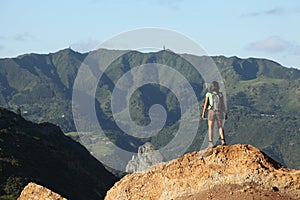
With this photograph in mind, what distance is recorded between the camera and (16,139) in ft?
342

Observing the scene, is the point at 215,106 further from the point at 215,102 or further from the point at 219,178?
the point at 219,178

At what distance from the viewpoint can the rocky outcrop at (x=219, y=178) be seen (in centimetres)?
2295

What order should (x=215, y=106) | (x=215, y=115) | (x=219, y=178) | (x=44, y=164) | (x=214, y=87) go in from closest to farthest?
(x=219, y=178) < (x=214, y=87) < (x=215, y=106) < (x=215, y=115) < (x=44, y=164)

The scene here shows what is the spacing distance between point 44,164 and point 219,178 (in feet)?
259

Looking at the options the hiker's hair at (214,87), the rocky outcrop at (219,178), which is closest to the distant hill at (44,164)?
the rocky outcrop at (219,178)

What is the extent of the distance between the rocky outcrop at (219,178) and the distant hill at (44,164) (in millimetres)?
51951

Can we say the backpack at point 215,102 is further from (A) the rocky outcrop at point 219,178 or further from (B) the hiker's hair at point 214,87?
(A) the rocky outcrop at point 219,178

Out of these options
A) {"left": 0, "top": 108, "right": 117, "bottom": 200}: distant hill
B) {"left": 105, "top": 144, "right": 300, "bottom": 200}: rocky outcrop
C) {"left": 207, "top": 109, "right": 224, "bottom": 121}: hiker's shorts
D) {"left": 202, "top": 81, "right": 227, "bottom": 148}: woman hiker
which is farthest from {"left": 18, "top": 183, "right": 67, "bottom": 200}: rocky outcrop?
{"left": 0, "top": 108, "right": 117, "bottom": 200}: distant hill

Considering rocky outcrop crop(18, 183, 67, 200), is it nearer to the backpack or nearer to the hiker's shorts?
the hiker's shorts

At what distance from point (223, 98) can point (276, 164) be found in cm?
397

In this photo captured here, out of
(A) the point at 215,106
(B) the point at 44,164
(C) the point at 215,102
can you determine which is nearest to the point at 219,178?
(A) the point at 215,106

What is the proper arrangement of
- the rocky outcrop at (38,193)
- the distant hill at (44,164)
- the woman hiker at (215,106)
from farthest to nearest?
the distant hill at (44,164) → the rocky outcrop at (38,193) → the woman hiker at (215,106)

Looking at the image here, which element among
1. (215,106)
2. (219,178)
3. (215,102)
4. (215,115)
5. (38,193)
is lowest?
(38,193)

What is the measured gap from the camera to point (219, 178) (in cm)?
2361
